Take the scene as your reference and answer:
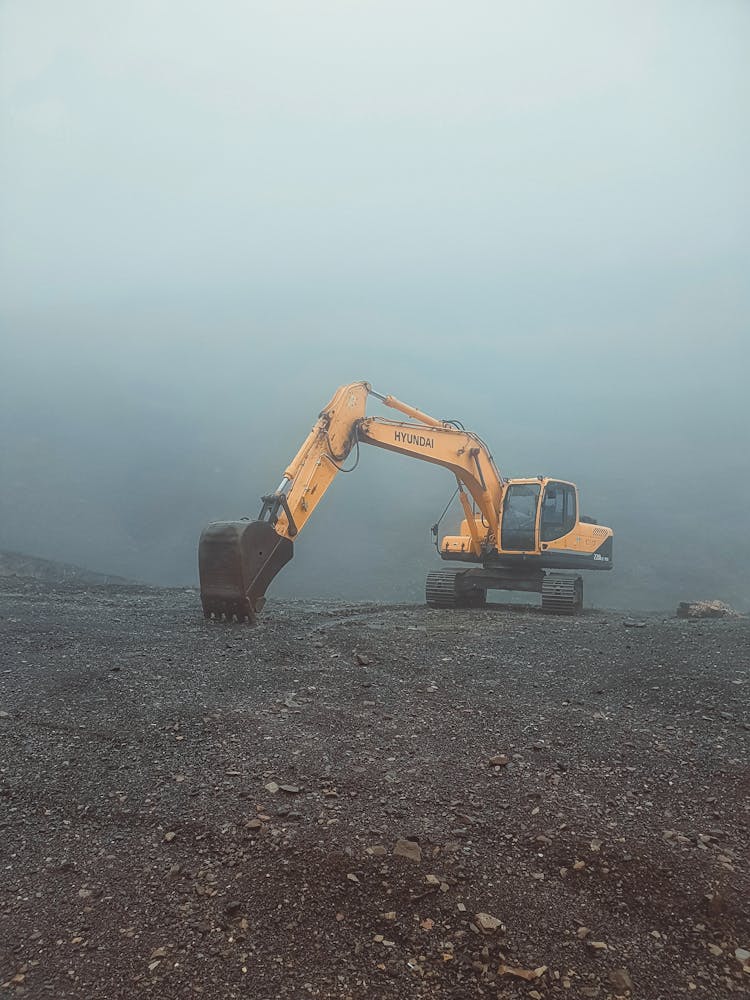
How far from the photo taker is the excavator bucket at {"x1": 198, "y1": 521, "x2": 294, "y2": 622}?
7.34 meters

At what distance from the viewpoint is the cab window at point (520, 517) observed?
12070mm

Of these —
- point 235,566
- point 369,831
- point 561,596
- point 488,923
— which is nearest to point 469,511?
point 561,596

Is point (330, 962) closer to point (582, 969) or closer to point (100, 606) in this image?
point (582, 969)

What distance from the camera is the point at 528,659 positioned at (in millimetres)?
6441

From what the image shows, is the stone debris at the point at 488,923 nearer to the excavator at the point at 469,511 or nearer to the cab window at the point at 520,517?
the excavator at the point at 469,511

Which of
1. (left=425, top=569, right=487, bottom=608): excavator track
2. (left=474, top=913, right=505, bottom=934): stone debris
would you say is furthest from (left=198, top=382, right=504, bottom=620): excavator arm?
(left=474, top=913, right=505, bottom=934): stone debris

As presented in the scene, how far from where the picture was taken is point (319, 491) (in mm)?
9117

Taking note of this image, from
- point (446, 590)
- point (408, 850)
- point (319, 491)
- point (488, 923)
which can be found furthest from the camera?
point (446, 590)

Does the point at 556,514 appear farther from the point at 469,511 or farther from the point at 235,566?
the point at 235,566

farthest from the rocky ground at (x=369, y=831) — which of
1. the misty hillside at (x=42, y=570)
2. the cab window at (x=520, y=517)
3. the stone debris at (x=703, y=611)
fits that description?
the misty hillside at (x=42, y=570)

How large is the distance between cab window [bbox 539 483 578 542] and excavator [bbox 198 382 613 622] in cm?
2

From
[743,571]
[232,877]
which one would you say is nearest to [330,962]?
[232,877]

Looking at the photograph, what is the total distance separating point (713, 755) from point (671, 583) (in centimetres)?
2837

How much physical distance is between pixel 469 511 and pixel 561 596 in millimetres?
2436
